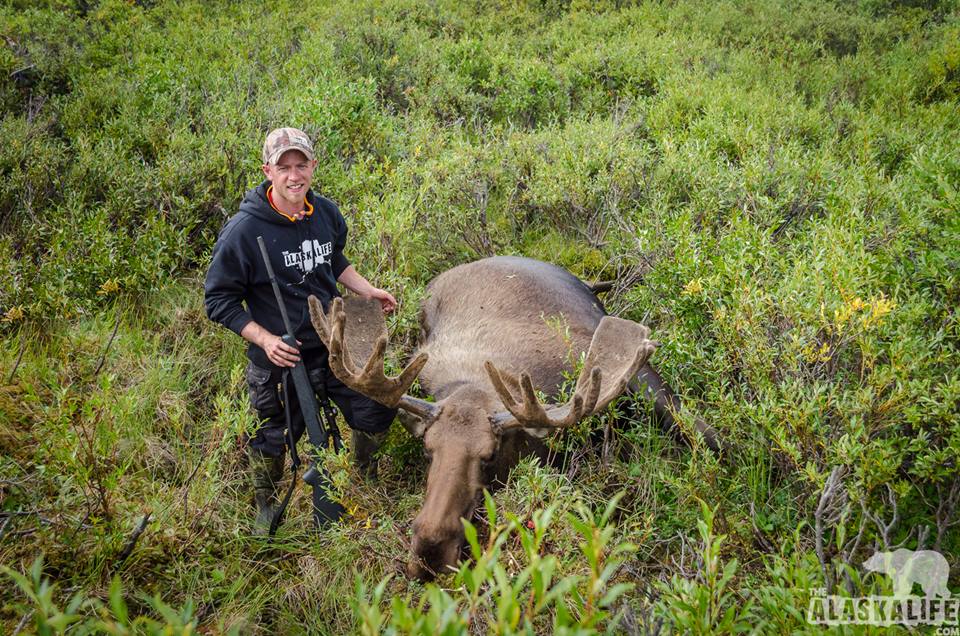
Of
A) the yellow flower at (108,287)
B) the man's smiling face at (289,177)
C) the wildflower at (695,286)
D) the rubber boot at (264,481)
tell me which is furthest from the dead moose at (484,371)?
the yellow flower at (108,287)

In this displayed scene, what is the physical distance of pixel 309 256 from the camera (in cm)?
414

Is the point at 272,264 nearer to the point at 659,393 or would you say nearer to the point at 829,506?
the point at 659,393

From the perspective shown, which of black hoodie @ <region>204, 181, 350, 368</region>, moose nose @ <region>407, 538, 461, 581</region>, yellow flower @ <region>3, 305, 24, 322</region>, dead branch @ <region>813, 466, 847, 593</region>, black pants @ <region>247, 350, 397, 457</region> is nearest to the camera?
dead branch @ <region>813, 466, 847, 593</region>

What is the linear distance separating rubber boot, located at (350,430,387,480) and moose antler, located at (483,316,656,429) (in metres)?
0.97

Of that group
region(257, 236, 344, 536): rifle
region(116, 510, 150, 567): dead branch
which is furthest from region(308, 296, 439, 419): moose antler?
region(116, 510, 150, 567): dead branch

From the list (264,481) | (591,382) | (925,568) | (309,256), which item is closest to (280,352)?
(309,256)

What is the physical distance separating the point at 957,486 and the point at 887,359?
0.70m

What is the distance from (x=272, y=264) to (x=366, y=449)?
4.60 ft

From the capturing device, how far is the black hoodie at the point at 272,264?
384cm

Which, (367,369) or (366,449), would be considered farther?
(366,449)

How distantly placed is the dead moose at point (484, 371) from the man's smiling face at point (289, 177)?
2.34 feet

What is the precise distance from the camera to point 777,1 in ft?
48.3

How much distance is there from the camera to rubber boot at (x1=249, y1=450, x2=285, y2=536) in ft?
13.7

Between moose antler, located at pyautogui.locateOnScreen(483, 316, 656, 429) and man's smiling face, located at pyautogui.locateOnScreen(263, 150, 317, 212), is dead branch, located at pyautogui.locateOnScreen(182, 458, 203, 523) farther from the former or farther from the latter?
moose antler, located at pyautogui.locateOnScreen(483, 316, 656, 429)
